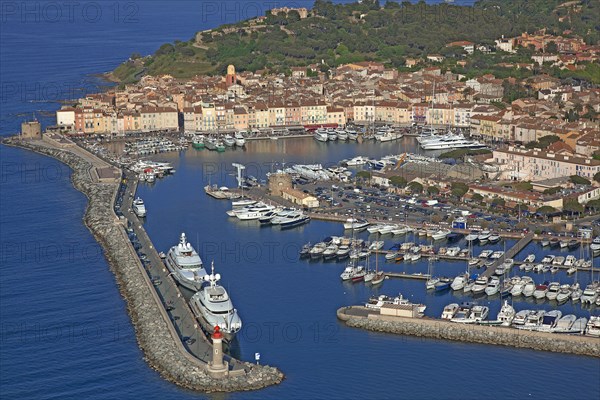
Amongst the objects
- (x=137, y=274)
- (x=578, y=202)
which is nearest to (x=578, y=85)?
(x=578, y=202)

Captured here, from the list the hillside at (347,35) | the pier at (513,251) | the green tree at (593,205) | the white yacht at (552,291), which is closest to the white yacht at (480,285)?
the pier at (513,251)

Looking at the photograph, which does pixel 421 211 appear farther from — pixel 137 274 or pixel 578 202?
pixel 137 274

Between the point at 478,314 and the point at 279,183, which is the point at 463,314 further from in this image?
the point at 279,183

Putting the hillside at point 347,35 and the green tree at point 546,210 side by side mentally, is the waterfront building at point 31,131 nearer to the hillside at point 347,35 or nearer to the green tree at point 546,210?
the hillside at point 347,35

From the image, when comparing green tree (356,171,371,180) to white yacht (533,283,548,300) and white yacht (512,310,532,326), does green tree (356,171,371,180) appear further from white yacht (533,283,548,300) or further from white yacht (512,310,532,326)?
white yacht (512,310,532,326)

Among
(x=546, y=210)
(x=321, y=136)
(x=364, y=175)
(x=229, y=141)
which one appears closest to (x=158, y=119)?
(x=229, y=141)

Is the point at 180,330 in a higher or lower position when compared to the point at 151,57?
lower
